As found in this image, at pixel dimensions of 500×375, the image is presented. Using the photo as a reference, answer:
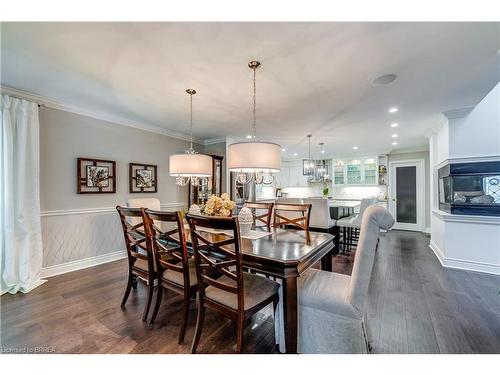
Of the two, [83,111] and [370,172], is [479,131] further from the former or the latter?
[83,111]

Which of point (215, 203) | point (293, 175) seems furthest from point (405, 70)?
point (293, 175)

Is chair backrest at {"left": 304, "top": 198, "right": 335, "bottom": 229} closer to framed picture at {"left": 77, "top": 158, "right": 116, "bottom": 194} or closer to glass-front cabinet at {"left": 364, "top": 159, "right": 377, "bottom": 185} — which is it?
framed picture at {"left": 77, "top": 158, "right": 116, "bottom": 194}

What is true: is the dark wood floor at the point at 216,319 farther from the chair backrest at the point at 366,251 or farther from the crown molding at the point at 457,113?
the crown molding at the point at 457,113

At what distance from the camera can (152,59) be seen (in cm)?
201

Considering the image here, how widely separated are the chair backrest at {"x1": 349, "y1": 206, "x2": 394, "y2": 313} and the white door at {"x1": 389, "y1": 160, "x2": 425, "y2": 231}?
634 centimetres

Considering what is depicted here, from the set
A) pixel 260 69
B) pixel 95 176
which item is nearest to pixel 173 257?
pixel 260 69

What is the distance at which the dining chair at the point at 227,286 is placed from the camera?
4.60 feet

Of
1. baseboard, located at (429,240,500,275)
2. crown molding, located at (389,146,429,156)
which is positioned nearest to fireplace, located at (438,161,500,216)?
baseboard, located at (429,240,500,275)

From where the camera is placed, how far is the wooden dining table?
1408 millimetres

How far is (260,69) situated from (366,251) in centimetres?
191

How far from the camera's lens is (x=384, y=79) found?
2410 millimetres
